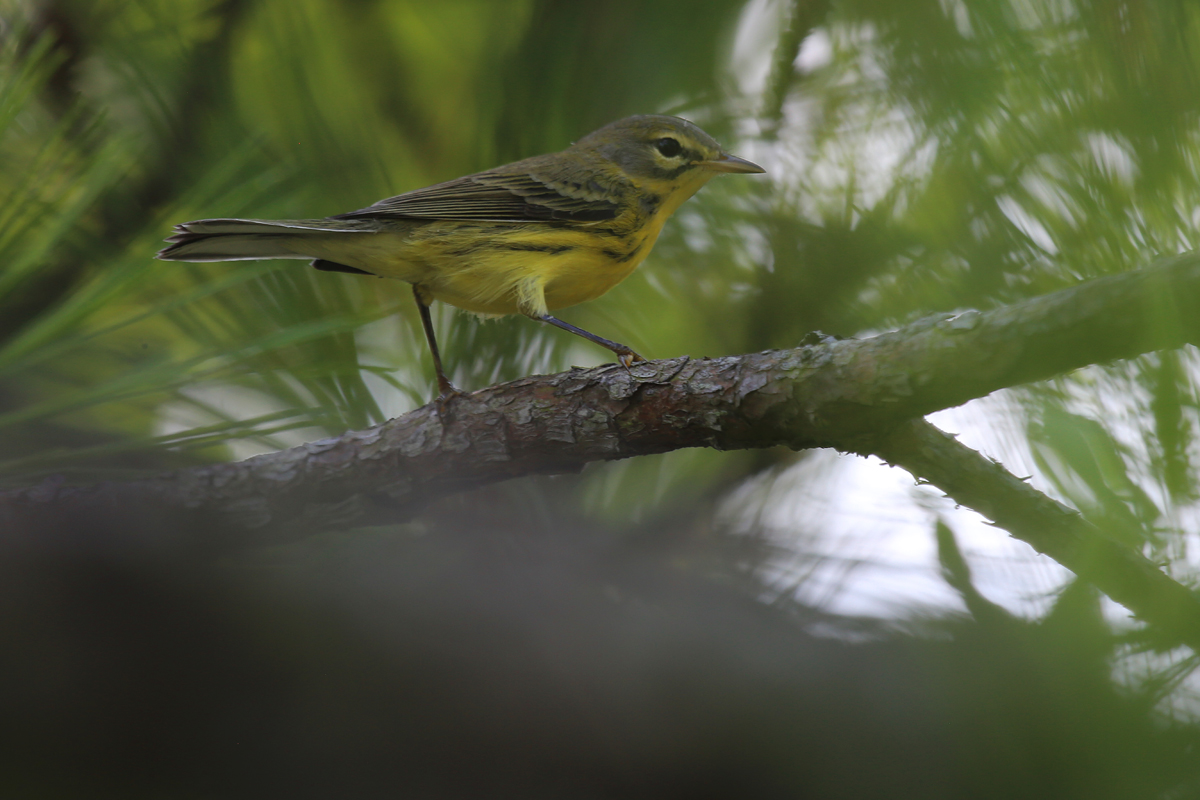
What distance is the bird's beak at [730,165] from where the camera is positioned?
216cm

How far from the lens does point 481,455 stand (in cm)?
158

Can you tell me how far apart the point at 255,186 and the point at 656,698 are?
4.42 feet

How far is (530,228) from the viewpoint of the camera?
268 centimetres

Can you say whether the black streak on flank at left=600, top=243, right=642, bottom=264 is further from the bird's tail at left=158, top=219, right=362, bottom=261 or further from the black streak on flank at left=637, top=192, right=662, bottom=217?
the bird's tail at left=158, top=219, right=362, bottom=261

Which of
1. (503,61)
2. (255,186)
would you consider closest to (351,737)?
(255,186)

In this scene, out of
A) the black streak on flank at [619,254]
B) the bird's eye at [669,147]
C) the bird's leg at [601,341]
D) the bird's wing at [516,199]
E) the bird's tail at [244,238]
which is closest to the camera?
the bird's tail at [244,238]

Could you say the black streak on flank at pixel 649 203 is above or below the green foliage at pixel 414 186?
above

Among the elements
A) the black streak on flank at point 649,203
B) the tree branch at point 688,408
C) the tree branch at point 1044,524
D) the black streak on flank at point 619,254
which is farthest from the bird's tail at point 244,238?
the tree branch at point 1044,524

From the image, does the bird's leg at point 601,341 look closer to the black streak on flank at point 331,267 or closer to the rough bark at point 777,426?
the rough bark at point 777,426

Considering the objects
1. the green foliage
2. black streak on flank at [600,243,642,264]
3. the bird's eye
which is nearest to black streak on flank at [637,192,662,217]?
the bird's eye

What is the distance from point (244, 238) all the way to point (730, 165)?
4.70 feet

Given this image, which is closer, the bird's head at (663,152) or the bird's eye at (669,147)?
the bird's head at (663,152)

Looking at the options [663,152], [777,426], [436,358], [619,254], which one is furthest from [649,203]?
[777,426]

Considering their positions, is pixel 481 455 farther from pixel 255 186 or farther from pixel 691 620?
pixel 255 186
